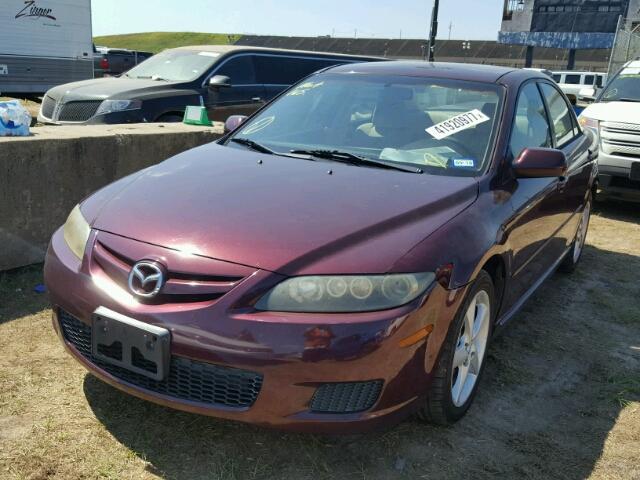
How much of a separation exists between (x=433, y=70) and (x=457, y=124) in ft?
2.11

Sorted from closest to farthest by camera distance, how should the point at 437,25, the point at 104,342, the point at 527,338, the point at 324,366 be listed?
the point at 324,366 → the point at 104,342 → the point at 527,338 → the point at 437,25

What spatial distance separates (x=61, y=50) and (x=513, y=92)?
13.4 metres

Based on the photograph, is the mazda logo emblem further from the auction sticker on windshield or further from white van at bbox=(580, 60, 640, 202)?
white van at bbox=(580, 60, 640, 202)

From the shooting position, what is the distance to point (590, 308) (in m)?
4.58

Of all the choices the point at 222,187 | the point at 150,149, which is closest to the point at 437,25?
the point at 150,149

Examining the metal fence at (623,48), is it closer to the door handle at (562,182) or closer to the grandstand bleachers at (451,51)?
the door handle at (562,182)

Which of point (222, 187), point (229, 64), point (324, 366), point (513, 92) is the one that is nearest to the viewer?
point (324, 366)

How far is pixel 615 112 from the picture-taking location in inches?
297

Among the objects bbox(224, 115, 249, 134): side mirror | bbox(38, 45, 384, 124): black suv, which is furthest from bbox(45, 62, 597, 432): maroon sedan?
bbox(38, 45, 384, 124): black suv

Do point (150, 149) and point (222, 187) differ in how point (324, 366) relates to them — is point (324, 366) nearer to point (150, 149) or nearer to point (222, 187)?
point (222, 187)

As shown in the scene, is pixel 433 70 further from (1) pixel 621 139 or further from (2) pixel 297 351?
(1) pixel 621 139

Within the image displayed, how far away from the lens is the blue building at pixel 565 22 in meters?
47.2

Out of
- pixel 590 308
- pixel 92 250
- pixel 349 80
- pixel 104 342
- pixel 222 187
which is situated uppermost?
pixel 349 80

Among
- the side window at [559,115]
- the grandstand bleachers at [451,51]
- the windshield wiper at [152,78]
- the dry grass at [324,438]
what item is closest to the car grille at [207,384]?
the dry grass at [324,438]
